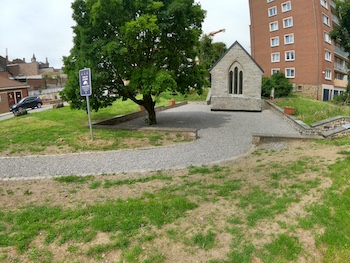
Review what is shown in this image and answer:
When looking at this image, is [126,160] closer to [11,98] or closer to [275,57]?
[11,98]

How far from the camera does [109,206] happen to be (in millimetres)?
5484

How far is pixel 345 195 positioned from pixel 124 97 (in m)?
13.2

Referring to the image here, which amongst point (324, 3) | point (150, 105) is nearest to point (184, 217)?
point (150, 105)

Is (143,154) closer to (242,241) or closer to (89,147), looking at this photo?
(89,147)

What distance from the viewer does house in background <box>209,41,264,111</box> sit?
→ 24.8 metres

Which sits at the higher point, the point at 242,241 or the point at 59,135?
the point at 59,135

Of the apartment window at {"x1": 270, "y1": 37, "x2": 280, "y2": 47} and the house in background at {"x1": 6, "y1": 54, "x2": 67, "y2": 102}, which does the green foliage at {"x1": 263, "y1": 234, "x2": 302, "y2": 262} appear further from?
the house in background at {"x1": 6, "y1": 54, "x2": 67, "y2": 102}

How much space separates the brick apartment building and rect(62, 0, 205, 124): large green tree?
2736cm

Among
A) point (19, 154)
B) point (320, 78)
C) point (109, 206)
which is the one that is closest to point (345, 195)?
point (109, 206)

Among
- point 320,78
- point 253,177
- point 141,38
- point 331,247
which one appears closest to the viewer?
point 331,247

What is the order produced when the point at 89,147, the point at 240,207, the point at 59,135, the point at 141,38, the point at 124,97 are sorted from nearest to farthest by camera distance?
the point at 240,207, the point at 89,147, the point at 59,135, the point at 141,38, the point at 124,97

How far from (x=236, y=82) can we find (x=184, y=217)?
22402 mm

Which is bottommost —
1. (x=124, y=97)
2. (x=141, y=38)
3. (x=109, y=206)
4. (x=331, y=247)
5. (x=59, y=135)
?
(x=331, y=247)

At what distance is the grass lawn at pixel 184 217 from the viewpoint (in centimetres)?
411
